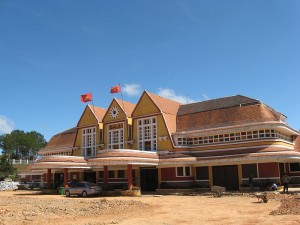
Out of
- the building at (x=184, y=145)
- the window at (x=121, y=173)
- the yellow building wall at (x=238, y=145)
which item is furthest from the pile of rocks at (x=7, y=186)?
the yellow building wall at (x=238, y=145)

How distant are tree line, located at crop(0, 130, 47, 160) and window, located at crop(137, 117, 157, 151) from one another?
306 feet

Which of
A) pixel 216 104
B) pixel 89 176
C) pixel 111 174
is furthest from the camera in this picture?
pixel 89 176

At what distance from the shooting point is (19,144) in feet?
411

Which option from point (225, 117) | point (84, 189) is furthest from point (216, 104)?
point (84, 189)

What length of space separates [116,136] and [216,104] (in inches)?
493

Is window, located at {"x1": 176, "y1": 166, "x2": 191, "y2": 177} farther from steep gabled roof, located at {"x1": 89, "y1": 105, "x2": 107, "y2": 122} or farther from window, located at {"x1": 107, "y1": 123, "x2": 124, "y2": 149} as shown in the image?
steep gabled roof, located at {"x1": 89, "y1": 105, "x2": 107, "y2": 122}

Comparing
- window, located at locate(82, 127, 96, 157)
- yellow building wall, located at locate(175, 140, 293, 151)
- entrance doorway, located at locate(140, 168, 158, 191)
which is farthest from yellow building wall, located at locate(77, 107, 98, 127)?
yellow building wall, located at locate(175, 140, 293, 151)

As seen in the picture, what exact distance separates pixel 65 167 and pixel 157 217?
23.8 meters

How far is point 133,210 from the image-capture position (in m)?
21.7

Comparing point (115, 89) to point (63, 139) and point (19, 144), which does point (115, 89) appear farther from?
point (19, 144)

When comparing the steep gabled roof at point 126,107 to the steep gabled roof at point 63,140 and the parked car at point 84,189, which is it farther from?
the parked car at point 84,189

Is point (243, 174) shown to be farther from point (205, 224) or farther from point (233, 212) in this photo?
point (205, 224)

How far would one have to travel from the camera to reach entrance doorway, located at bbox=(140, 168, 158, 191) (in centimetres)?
4019

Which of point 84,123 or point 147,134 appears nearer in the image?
point 147,134
